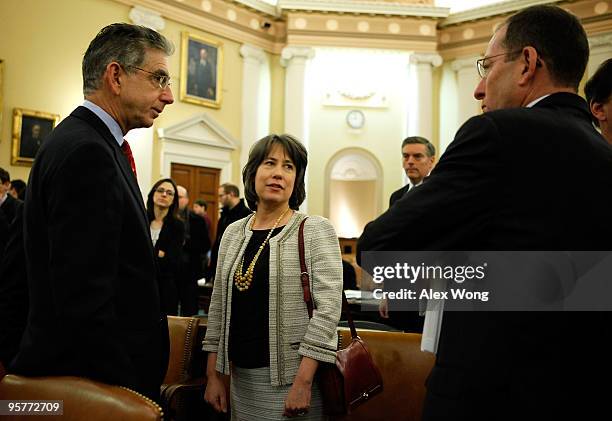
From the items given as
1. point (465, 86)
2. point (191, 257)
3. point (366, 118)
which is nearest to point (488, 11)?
point (465, 86)

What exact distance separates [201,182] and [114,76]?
11.8 m

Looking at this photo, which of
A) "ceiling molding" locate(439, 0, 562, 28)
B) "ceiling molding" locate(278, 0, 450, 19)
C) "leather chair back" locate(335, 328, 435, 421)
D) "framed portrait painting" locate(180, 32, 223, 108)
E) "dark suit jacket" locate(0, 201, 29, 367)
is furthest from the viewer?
"ceiling molding" locate(278, 0, 450, 19)

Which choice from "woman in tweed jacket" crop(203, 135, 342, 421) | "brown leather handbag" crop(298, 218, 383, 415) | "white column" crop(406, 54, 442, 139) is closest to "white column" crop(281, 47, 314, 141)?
"white column" crop(406, 54, 442, 139)

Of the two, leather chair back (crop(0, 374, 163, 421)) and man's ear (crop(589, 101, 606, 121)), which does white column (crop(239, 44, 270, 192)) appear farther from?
leather chair back (crop(0, 374, 163, 421))

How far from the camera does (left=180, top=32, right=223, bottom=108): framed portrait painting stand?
13.0 metres

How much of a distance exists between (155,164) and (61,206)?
11357 millimetres

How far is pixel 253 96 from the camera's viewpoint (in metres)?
14.5

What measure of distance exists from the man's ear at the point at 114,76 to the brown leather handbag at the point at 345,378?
2.97ft

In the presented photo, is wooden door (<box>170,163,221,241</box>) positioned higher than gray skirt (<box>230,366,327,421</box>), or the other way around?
wooden door (<box>170,163,221,241</box>)

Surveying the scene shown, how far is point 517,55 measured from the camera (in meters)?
1.52

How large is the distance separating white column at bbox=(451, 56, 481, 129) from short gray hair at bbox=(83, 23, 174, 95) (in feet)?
44.8

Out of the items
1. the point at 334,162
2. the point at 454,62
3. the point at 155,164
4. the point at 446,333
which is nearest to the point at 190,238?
the point at 155,164

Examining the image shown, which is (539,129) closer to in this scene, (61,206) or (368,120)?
(61,206)

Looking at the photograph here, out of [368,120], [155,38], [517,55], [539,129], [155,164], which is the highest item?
[368,120]
